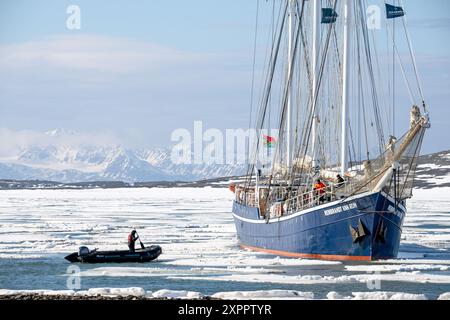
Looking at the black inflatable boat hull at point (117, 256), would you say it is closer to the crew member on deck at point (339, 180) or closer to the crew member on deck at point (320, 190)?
the crew member on deck at point (320, 190)

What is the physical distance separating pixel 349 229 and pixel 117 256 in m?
11.5

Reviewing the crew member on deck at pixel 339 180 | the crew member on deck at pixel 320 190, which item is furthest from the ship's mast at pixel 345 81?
the crew member on deck at pixel 320 190

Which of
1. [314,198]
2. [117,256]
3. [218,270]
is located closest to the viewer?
[218,270]

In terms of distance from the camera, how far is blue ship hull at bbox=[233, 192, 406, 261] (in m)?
49.4

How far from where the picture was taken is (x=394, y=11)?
56.3 m

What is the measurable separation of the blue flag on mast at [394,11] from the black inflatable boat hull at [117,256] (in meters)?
17.9

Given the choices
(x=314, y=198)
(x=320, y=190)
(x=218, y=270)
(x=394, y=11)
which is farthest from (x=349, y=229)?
(x=394, y=11)

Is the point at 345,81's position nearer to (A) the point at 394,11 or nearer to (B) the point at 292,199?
(A) the point at 394,11

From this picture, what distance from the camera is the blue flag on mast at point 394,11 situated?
184 feet

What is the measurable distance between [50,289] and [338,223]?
624 inches

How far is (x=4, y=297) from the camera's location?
112ft

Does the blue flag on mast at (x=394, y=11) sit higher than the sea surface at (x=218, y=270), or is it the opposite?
the blue flag on mast at (x=394, y=11)
